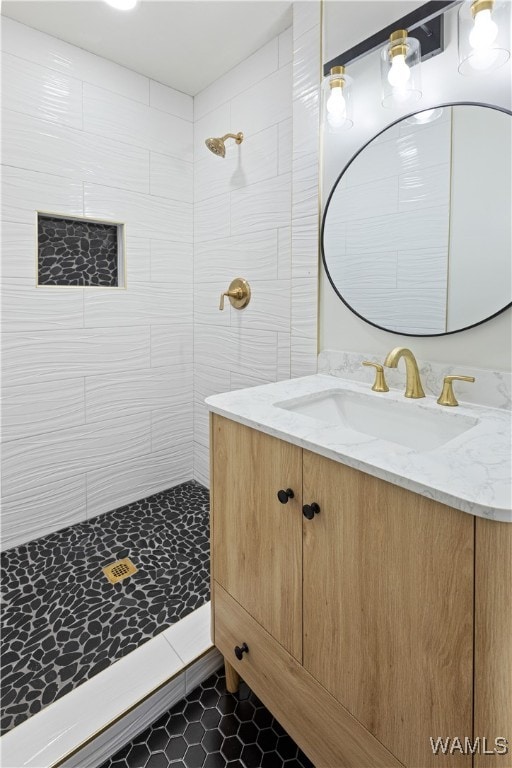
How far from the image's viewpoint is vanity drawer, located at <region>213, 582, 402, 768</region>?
34.4 inches

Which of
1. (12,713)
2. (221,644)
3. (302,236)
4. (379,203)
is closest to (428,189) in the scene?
(379,203)

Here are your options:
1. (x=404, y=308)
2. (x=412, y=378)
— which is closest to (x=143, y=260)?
(x=404, y=308)

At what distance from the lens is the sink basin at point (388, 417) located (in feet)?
3.77

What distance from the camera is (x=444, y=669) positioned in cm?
69

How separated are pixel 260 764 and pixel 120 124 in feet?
8.84

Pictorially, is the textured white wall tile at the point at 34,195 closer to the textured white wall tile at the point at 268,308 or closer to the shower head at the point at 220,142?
the shower head at the point at 220,142

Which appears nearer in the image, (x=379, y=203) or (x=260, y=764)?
(x=260, y=764)

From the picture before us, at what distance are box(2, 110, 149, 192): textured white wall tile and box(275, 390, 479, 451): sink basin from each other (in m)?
1.65

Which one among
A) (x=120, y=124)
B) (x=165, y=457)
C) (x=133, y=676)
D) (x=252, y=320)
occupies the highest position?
(x=120, y=124)

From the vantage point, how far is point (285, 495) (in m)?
0.95

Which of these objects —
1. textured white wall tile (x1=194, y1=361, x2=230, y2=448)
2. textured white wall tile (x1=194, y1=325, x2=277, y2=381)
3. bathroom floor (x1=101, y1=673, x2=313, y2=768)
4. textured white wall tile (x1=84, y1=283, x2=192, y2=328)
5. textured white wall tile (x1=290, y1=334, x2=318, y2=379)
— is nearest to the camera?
bathroom floor (x1=101, y1=673, x2=313, y2=768)

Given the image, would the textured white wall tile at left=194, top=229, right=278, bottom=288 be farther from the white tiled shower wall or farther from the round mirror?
the round mirror

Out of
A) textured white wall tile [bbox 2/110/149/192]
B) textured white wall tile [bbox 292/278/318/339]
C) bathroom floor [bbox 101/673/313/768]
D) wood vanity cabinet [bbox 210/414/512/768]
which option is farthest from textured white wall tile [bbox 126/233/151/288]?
bathroom floor [bbox 101/673/313/768]

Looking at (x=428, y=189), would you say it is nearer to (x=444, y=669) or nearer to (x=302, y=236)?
(x=302, y=236)
